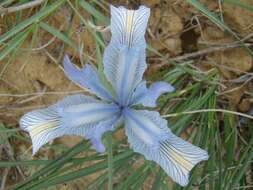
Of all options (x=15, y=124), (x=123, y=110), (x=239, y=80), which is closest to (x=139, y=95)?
(x=123, y=110)

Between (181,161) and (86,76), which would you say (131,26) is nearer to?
(86,76)

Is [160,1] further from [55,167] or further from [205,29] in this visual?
[55,167]

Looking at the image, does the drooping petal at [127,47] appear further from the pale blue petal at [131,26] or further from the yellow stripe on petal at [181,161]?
the yellow stripe on petal at [181,161]

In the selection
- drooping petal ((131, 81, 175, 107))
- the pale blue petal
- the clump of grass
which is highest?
the pale blue petal

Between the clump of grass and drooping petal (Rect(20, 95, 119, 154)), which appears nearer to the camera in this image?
drooping petal (Rect(20, 95, 119, 154))

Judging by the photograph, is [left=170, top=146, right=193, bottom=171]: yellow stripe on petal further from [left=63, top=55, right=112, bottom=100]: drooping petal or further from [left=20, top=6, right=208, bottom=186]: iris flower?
[left=63, top=55, right=112, bottom=100]: drooping petal

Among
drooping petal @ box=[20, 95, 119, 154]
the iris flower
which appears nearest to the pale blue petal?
the iris flower

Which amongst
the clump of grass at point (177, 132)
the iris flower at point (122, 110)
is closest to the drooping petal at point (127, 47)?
the iris flower at point (122, 110)
